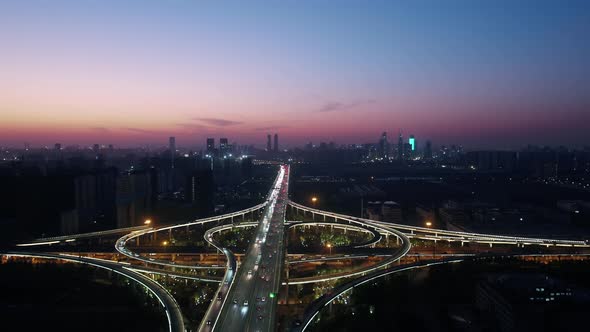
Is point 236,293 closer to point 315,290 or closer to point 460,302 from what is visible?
point 315,290

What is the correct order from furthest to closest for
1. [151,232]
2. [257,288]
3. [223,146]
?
[223,146] → [151,232] → [257,288]

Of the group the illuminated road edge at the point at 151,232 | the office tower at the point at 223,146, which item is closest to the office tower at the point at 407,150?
Answer: the office tower at the point at 223,146

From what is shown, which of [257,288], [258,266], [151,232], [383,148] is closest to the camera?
[257,288]

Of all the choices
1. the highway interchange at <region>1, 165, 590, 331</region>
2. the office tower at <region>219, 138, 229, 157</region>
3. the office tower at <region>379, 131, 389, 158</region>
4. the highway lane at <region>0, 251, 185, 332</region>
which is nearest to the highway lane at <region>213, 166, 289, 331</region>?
the highway interchange at <region>1, 165, 590, 331</region>

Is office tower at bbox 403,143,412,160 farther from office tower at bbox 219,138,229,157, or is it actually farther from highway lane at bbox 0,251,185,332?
highway lane at bbox 0,251,185,332

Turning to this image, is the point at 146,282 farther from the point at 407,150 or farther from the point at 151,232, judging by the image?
the point at 407,150

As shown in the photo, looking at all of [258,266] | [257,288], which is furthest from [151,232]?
[257,288]

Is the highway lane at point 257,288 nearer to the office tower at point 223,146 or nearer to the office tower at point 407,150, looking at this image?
the office tower at point 223,146
